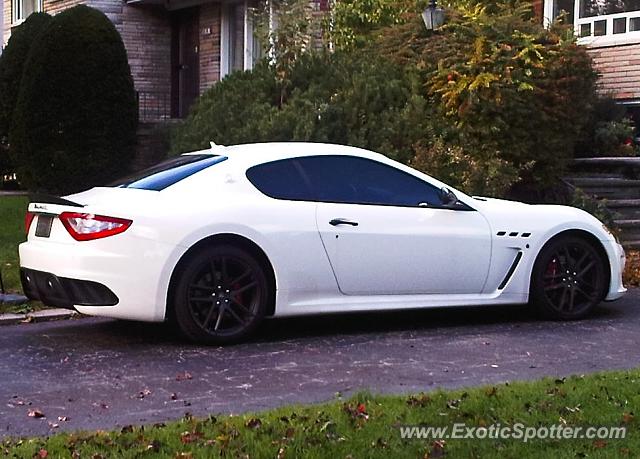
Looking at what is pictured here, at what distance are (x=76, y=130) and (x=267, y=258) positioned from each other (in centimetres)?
903

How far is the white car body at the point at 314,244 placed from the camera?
7.09 metres

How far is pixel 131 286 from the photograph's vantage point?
23.1ft

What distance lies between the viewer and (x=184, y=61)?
73.0ft

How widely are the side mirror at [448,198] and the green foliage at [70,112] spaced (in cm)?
869

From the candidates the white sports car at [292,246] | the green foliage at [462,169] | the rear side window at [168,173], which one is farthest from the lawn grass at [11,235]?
the green foliage at [462,169]

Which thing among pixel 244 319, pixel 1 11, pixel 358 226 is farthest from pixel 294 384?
pixel 1 11

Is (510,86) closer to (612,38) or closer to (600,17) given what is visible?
(612,38)

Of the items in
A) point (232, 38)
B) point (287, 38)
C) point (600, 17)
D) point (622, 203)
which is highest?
point (600, 17)

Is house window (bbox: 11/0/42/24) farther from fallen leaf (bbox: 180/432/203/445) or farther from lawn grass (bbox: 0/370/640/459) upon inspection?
fallen leaf (bbox: 180/432/203/445)

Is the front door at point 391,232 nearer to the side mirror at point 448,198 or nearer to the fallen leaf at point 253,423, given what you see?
the side mirror at point 448,198

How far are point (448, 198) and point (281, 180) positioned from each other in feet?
4.25

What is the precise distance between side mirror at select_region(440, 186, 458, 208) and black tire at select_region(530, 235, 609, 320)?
0.80 meters

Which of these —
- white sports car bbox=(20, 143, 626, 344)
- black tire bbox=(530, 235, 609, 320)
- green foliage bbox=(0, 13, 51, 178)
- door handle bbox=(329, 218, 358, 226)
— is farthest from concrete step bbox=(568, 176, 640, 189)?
green foliage bbox=(0, 13, 51, 178)

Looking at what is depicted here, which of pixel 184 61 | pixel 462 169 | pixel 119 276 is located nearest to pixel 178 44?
pixel 184 61
